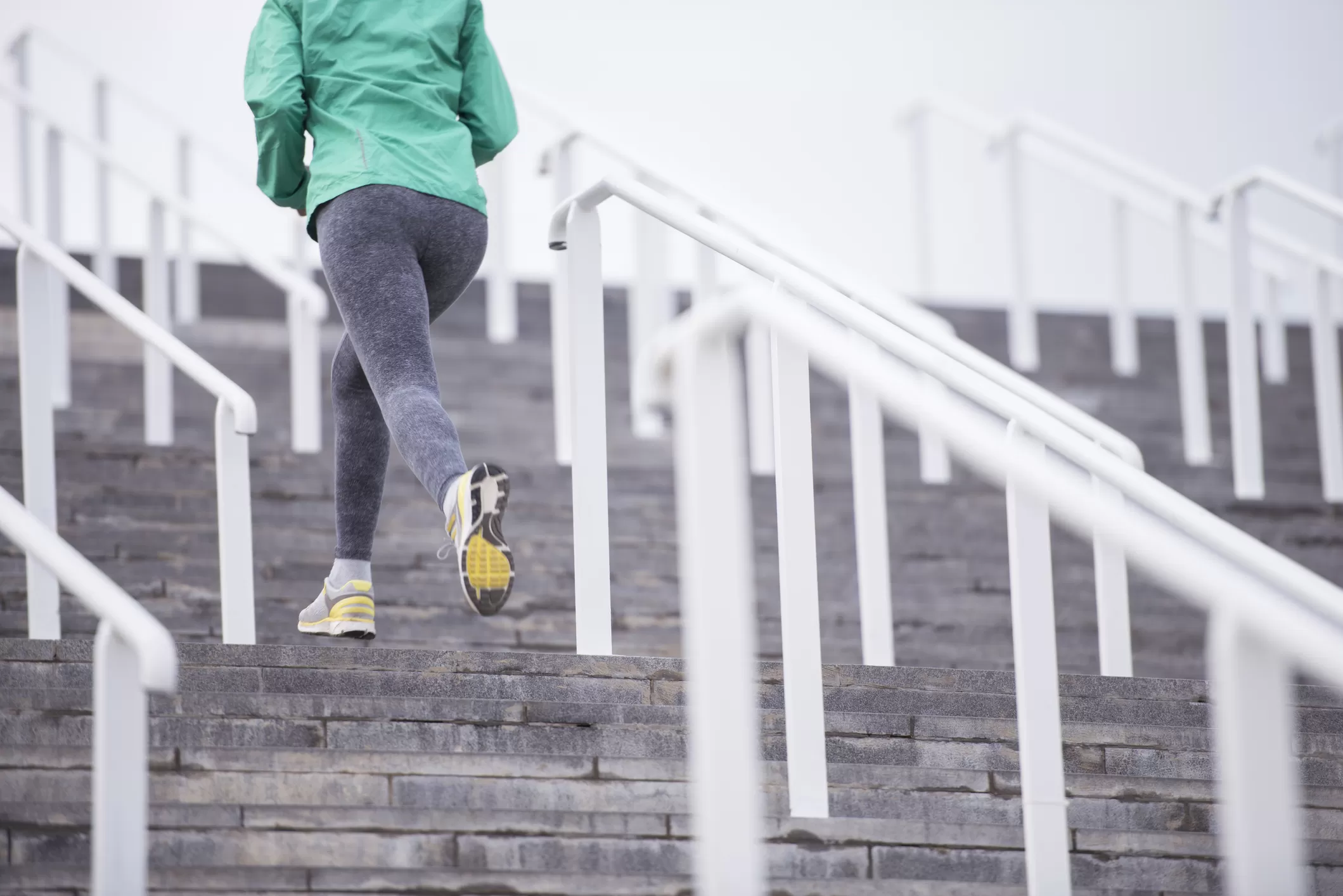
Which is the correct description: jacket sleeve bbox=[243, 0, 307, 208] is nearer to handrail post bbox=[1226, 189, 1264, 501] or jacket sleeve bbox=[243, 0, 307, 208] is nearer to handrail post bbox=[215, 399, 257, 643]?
handrail post bbox=[215, 399, 257, 643]

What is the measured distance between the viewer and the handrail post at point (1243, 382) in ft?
16.4

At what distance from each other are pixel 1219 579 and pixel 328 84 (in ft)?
6.81

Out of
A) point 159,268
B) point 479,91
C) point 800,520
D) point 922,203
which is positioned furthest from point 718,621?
point 922,203

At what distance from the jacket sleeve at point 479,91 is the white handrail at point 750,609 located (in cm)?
147

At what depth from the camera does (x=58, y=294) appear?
551 cm

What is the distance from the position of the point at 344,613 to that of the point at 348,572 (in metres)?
0.08

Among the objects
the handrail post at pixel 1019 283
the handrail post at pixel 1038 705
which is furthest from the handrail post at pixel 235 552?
the handrail post at pixel 1019 283

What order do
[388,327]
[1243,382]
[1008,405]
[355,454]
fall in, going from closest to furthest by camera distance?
[1008,405] < [388,327] < [355,454] < [1243,382]

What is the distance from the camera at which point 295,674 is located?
2881 millimetres

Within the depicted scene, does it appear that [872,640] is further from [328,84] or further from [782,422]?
[328,84]

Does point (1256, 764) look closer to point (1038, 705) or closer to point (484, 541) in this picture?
point (1038, 705)

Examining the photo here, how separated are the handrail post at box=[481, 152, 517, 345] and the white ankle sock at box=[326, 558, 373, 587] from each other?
2759 millimetres

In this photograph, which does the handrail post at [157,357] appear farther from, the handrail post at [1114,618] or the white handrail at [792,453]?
the handrail post at [1114,618]

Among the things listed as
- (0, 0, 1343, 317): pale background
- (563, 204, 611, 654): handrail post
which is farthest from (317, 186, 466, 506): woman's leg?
(0, 0, 1343, 317): pale background
